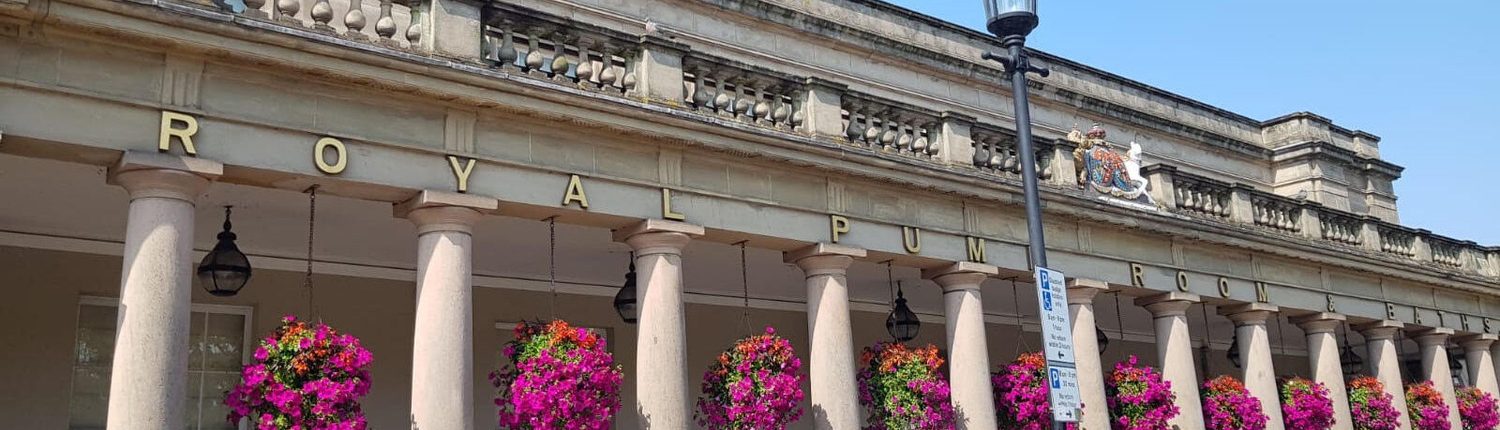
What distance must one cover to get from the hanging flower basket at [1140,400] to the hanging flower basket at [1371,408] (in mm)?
4931

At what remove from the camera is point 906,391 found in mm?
12531

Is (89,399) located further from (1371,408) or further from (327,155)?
(1371,408)

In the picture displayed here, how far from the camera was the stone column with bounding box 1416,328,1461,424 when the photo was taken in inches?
788

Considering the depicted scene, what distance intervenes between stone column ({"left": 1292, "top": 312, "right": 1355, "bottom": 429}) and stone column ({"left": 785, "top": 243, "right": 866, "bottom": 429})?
9.14 metres

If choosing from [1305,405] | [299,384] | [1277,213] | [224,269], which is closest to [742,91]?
[224,269]

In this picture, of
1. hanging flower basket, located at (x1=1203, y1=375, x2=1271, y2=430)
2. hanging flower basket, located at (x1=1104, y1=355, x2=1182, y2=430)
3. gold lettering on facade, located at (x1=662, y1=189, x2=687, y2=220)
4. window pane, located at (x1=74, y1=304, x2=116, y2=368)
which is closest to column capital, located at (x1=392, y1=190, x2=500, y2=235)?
gold lettering on facade, located at (x1=662, y1=189, x2=687, y2=220)

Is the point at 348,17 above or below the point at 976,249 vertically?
above

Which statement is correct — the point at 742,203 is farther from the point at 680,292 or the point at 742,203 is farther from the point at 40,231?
the point at 40,231

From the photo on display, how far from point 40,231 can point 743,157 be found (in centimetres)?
666

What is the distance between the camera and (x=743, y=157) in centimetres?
1145

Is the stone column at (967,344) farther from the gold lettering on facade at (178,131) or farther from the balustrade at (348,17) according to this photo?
the gold lettering on facade at (178,131)

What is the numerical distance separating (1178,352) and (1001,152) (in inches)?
143

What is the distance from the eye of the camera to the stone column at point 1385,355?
62.0 ft

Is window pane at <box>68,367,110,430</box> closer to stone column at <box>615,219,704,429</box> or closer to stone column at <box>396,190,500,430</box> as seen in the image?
stone column at <box>396,190,500,430</box>
